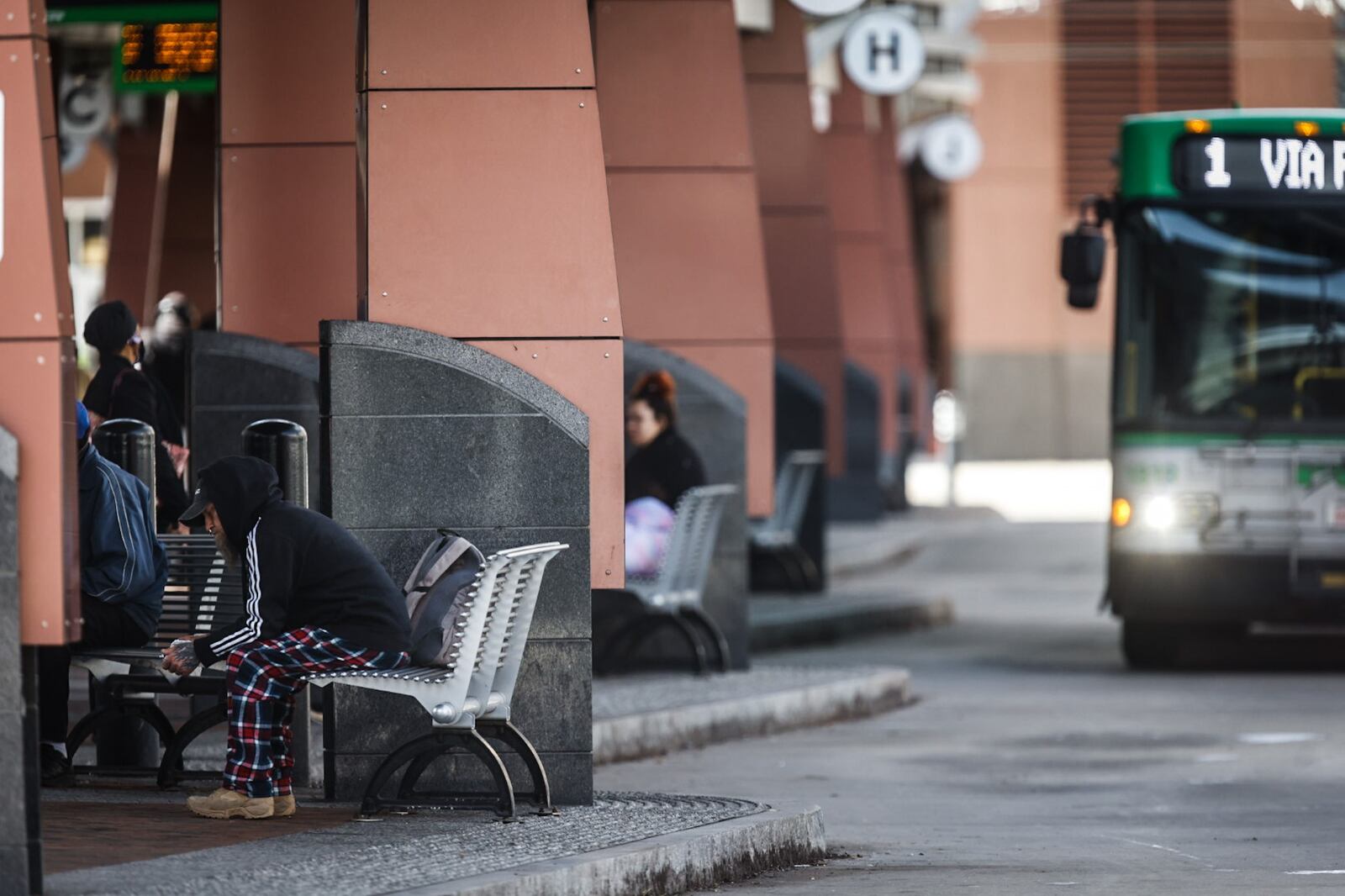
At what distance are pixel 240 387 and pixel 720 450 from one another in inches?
146

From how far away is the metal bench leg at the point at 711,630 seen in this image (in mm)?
13891

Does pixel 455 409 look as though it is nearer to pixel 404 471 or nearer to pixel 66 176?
pixel 404 471

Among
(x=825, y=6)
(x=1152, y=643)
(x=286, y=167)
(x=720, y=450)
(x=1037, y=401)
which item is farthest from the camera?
(x=1037, y=401)

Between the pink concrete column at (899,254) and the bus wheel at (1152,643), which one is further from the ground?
the pink concrete column at (899,254)

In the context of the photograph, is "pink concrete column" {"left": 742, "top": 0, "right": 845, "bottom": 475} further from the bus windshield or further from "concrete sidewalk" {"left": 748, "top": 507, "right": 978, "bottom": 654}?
the bus windshield

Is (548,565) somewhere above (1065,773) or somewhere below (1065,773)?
above

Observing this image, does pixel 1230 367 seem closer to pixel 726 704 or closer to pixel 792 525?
pixel 726 704

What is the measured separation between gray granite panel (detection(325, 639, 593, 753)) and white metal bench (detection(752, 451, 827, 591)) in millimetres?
11344

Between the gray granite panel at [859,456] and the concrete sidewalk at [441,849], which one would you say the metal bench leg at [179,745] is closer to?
the concrete sidewalk at [441,849]

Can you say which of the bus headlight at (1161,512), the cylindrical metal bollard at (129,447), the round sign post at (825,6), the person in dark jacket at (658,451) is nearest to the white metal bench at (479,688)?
the cylindrical metal bollard at (129,447)

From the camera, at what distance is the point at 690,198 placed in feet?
56.4

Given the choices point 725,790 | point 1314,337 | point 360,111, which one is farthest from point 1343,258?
point 360,111

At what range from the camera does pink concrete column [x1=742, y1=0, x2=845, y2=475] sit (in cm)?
2300

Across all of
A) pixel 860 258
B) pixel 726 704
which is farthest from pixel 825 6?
pixel 860 258
